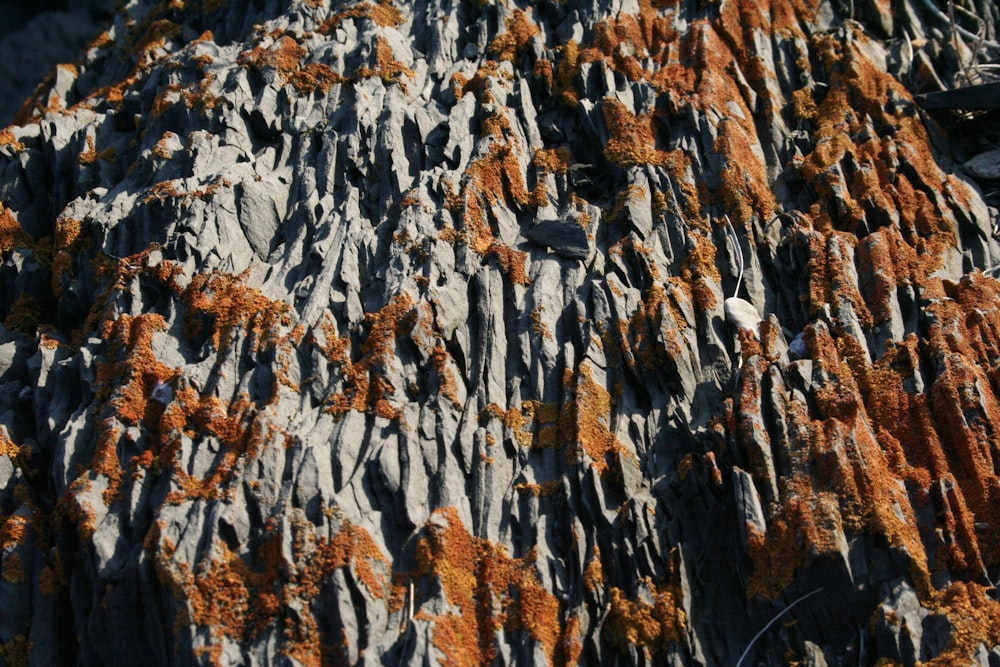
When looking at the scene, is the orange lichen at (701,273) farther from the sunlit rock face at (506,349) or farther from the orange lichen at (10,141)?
the orange lichen at (10,141)

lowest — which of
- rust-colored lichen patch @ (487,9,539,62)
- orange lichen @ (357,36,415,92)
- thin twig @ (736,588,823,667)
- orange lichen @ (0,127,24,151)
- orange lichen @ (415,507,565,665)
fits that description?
thin twig @ (736,588,823,667)

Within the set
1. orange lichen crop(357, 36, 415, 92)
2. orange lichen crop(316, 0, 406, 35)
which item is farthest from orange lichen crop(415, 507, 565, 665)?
orange lichen crop(316, 0, 406, 35)

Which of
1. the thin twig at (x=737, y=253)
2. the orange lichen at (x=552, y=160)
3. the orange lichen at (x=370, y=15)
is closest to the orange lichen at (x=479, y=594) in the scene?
the thin twig at (x=737, y=253)

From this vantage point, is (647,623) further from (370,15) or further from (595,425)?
(370,15)

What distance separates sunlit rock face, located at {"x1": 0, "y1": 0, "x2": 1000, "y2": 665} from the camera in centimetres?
2317

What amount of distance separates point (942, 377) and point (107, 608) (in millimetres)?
24304

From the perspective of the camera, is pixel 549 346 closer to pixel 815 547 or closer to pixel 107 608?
pixel 815 547

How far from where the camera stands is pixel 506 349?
28484 mm

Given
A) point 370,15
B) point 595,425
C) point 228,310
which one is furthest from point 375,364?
point 370,15

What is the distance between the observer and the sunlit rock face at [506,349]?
76.0ft

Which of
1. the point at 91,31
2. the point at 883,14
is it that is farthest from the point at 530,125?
the point at 91,31

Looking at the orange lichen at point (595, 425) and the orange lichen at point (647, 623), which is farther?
the orange lichen at point (595, 425)

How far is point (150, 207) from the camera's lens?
3131cm

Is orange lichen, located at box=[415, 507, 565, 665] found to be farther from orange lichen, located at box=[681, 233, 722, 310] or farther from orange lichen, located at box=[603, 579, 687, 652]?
orange lichen, located at box=[681, 233, 722, 310]
